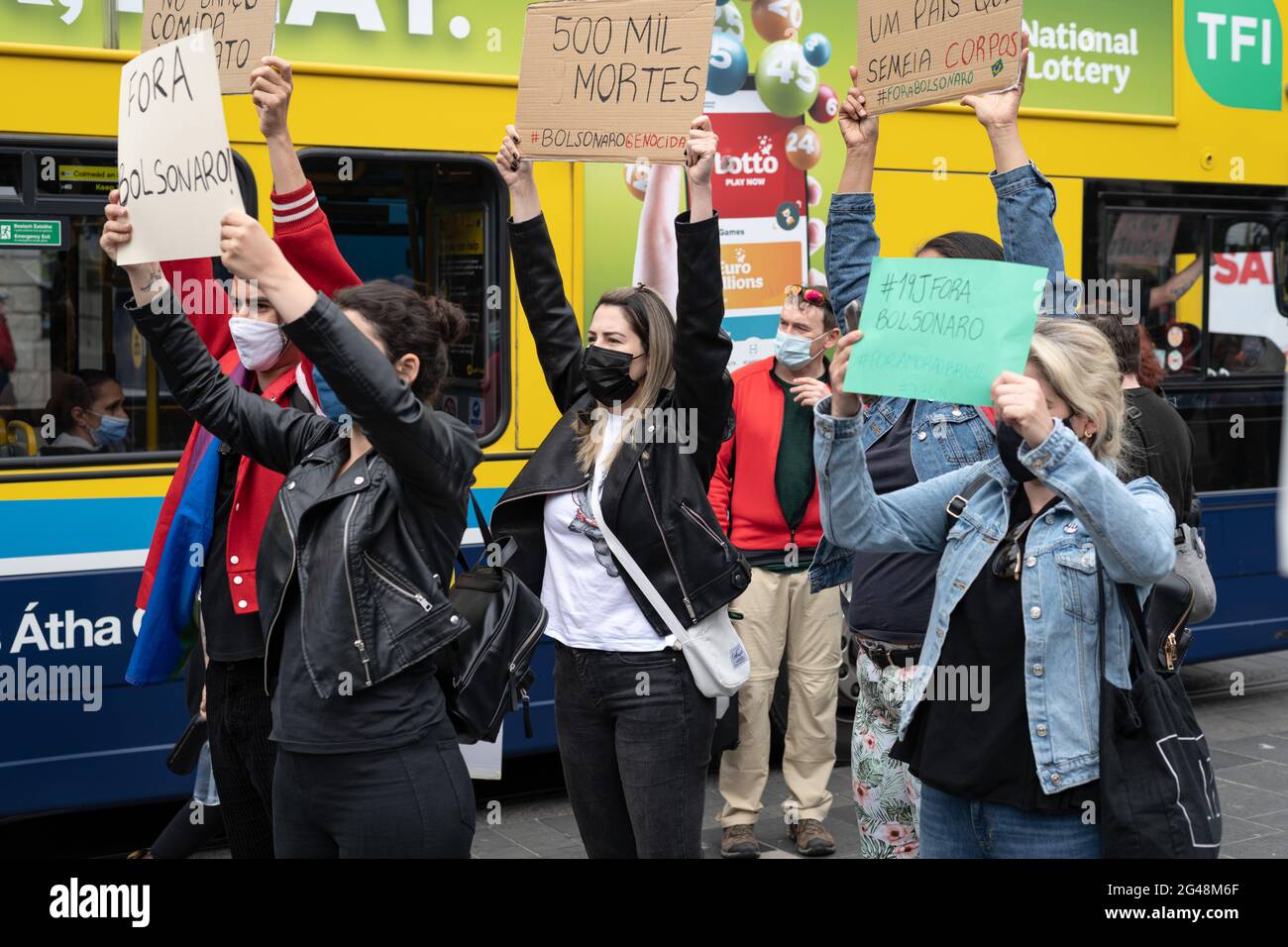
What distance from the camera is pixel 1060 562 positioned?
280cm

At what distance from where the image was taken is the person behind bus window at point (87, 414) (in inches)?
199

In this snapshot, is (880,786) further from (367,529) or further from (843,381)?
(367,529)

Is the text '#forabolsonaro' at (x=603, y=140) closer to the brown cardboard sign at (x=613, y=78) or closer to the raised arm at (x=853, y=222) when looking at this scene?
the brown cardboard sign at (x=613, y=78)

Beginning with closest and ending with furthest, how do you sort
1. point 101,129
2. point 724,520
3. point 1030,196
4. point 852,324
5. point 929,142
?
point 1030,196 < point 852,324 < point 101,129 < point 724,520 < point 929,142

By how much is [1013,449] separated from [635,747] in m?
1.20

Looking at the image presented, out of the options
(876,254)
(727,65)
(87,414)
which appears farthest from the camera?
(727,65)

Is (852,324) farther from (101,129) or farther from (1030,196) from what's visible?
(101,129)

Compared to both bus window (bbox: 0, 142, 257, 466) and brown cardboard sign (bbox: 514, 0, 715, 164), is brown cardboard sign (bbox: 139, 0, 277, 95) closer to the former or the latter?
brown cardboard sign (bbox: 514, 0, 715, 164)

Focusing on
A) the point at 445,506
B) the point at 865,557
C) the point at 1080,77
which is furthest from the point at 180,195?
the point at 1080,77

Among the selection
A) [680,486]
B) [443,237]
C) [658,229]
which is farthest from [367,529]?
[658,229]

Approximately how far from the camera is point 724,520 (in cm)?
572

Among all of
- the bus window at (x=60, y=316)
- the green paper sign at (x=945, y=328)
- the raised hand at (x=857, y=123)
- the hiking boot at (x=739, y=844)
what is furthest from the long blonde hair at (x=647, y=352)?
the hiking boot at (x=739, y=844)

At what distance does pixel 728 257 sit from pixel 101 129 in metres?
2.47
